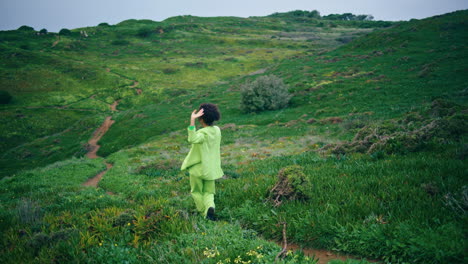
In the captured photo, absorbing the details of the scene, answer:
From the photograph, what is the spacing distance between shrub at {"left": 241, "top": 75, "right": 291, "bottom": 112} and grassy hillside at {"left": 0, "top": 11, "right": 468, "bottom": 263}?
1728 mm

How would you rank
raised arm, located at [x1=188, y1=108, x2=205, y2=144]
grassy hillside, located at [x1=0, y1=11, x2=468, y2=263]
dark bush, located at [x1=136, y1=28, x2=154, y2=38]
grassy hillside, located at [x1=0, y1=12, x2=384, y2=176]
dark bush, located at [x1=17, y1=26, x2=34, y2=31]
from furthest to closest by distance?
1. dark bush, located at [x1=136, y1=28, x2=154, y2=38]
2. dark bush, located at [x1=17, y1=26, x2=34, y2=31]
3. grassy hillside, located at [x1=0, y1=12, x2=384, y2=176]
4. raised arm, located at [x1=188, y1=108, x2=205, y2=144]
5. grassy hillside, located at [x1=0, y1=11, x2=468, y2=263]

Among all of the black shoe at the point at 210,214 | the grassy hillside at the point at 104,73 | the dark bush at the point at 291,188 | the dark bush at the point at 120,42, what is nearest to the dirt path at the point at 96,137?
the grassy hillside at the point at 104,73

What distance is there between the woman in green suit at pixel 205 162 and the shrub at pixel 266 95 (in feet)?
90.7

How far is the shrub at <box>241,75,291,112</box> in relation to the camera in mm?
32688

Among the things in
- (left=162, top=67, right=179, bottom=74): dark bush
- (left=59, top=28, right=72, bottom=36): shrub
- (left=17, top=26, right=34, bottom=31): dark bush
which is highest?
(left=17, top=26, right=34, bottom=31): dark bush

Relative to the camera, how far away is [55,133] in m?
45.0

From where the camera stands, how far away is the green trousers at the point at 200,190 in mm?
5640

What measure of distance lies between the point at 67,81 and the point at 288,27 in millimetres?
136006

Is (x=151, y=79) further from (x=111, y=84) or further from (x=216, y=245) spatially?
(x=216, y=245)

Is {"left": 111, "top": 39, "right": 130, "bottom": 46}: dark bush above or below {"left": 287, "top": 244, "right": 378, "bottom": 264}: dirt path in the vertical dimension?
above

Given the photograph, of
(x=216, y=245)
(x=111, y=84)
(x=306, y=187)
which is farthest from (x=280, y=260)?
(x=111, y=84)

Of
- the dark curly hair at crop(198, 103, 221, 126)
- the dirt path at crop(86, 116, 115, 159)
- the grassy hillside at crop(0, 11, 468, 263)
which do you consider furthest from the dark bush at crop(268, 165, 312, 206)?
the dirt path at crop(86, 116, 115, 159)

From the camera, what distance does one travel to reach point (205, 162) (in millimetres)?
5570

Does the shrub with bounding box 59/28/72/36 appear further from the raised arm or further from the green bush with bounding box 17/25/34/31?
the raised arm
